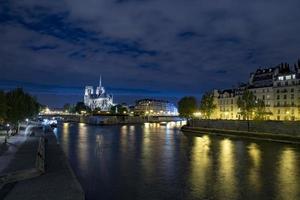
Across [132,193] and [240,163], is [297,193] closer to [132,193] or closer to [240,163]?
[132,193]

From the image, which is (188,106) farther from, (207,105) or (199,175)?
(199,175)

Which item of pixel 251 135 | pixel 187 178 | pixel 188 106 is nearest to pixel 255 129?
pixel 251 135

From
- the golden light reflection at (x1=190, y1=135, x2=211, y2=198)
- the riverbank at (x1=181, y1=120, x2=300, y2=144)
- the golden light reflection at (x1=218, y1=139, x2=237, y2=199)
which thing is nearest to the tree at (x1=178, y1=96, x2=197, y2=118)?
the riverbank at (x1=181, y1=120, x2=300, y2=144)

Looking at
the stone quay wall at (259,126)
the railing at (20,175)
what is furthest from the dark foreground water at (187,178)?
the stone quay wall at (259,126)

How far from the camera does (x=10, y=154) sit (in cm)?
2811

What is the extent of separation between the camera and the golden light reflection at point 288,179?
21203 millimetres

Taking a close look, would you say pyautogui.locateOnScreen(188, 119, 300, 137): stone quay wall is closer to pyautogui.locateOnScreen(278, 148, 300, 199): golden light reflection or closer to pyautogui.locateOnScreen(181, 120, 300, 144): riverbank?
pyautogui.locateOnScreen(181, 120, 300, 144): riverbank

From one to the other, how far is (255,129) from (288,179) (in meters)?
52.7

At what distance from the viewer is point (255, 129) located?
77062mm

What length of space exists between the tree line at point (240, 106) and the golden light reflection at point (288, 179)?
5610 centimetres

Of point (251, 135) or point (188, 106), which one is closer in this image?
point (251, 135)

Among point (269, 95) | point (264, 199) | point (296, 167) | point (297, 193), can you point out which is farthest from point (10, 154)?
point (269, 95)

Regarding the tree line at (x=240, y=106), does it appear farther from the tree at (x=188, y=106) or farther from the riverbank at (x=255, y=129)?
the riverbank at (x=255, y=129)

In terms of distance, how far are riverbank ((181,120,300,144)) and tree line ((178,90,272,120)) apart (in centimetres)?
808
